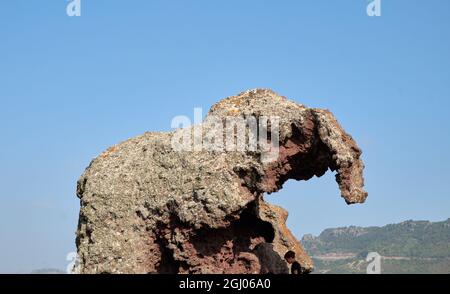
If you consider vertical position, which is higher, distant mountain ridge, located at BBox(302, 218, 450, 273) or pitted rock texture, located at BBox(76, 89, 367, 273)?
distant mountain ridge, located at BBox(302, 218, 450, 273)

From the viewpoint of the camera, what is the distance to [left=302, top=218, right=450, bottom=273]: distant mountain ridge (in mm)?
114919

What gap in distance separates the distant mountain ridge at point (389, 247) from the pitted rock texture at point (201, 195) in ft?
269

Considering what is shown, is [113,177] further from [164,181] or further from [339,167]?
[339,167]

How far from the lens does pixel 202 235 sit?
827 inches
